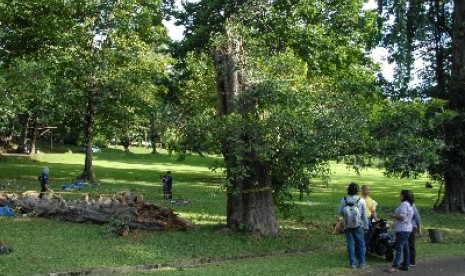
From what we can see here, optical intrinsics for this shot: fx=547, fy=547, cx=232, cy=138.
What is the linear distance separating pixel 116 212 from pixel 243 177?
4170 mm

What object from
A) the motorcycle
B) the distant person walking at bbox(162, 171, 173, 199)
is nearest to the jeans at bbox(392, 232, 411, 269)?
the motorcycle

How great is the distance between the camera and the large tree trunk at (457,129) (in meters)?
21.6

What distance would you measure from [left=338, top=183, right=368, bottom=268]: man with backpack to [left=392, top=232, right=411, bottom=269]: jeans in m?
0.66

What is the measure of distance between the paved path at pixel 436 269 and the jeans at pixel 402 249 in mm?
193

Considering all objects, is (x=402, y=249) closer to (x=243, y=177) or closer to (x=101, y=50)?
(x=243, y=177)

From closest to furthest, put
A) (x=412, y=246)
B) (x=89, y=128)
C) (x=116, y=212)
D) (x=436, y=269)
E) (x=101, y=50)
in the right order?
(x=436, y=269) → (x=412, y=246) → (x=116, y=212) → (x=101, y=50) → (x=89, y=128)

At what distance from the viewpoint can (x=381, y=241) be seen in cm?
1227

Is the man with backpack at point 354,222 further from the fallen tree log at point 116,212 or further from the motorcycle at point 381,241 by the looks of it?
the fallen tree log at point 116,212

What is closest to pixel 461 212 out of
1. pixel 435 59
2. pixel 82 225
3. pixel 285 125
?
pixel 435 59

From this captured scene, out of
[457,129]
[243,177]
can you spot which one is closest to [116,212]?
[243,177]

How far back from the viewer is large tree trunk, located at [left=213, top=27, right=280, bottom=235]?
14641 millimetres

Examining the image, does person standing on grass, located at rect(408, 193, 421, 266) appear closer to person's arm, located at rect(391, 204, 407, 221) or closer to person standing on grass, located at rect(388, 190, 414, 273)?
person standing on grass, located at rect(388, 190, 414, 273)

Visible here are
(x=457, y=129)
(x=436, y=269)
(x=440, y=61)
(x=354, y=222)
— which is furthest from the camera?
(x=440, y=61)

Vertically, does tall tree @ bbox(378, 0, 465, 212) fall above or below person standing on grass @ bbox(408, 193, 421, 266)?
above
